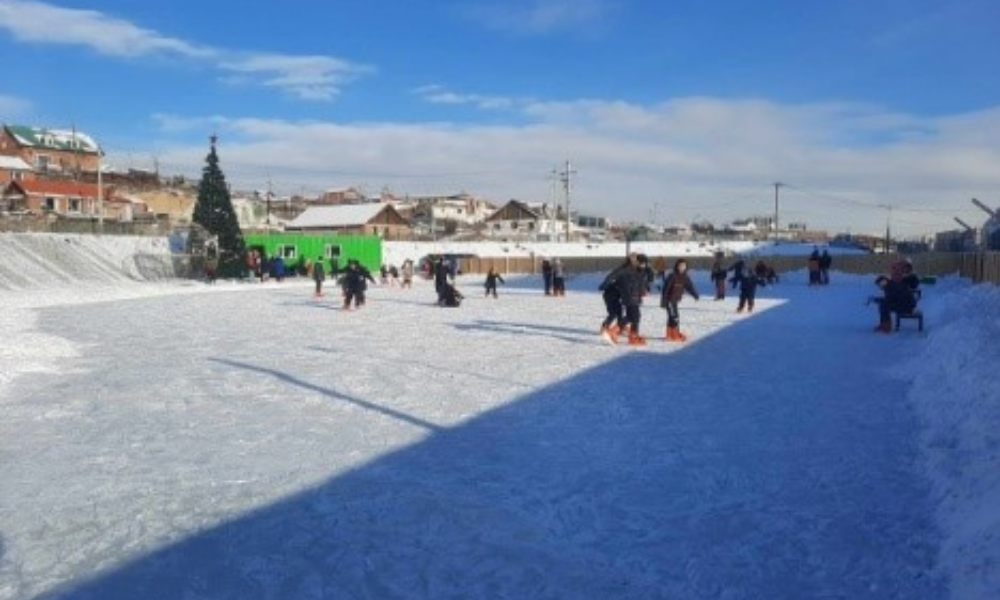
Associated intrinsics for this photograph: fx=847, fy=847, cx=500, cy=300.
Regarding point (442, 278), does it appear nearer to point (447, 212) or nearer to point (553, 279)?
point (553, 279)

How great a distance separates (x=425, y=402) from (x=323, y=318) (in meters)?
11.7

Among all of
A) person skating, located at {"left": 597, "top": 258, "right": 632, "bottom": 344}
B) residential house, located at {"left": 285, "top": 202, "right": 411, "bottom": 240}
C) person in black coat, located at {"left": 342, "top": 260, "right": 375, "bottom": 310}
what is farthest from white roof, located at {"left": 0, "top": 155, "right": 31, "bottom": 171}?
person skating, located at {"left": 597, "top": 258, "right": 632, "bottom": 344}

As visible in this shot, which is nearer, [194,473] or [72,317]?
[194,473]

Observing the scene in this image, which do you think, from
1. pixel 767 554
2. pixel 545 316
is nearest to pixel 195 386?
pixel 767 554

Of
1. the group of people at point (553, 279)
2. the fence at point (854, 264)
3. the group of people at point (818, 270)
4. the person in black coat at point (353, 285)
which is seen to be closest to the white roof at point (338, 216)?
the fence at point (854, 264)

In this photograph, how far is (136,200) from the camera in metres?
75.9

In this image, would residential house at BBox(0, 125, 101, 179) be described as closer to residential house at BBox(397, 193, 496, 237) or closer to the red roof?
the red roof

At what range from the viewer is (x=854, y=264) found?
4522cm

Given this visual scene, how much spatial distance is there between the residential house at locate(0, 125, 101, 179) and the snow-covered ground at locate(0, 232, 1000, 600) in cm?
7345

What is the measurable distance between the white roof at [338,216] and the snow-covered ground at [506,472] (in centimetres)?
6078

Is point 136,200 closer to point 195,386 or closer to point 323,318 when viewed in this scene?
point 323,318

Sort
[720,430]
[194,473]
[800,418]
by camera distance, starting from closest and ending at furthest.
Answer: [194,473] < [720,430] < [800,418]

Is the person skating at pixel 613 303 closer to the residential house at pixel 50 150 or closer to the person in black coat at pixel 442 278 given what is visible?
the person in black coat at pixel 442 278

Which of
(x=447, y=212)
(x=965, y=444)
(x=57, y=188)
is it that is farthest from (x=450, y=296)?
(x=447, y=212)
